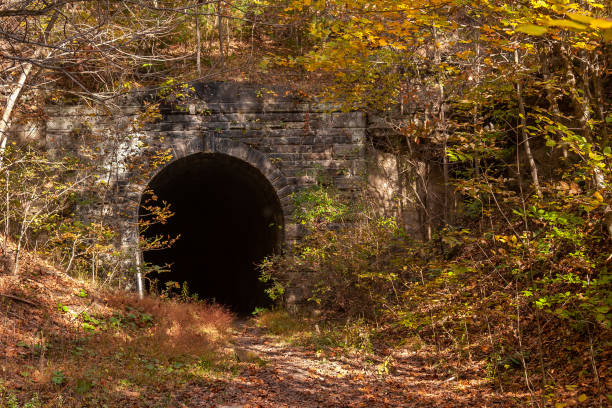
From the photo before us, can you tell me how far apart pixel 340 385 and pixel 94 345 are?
343 cm

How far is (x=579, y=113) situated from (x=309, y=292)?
20.5ft

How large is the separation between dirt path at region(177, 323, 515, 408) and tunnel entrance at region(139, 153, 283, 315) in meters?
3.66

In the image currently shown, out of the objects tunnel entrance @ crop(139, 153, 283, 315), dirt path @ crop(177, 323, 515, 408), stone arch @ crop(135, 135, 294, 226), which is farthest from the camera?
tunnel entrance @ crop(139, 153, 283, 315)

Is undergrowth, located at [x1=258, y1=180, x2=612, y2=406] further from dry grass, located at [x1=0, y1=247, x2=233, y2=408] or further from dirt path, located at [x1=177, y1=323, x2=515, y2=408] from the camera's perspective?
dry grass, located at [x1=0, y1=247, x2=233, y2=408]

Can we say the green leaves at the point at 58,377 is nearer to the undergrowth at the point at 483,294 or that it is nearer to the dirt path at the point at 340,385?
the dirt path at the point at 340,385

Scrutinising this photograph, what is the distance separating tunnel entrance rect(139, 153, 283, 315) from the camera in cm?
1112

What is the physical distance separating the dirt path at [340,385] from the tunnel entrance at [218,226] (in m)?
3.66

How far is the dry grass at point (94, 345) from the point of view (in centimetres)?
504

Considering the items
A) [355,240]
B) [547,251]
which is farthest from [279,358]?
[547,251]

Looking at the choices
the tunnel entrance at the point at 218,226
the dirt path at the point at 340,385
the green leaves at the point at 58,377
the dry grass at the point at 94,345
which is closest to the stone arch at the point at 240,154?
the tunnel entrance at the point at 218,226

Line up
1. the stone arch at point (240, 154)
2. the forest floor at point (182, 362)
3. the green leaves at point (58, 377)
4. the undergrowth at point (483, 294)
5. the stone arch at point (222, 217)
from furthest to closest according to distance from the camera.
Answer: the stone arch at point (222, 217), the stone arch at point (240, 154), the forest floor at point (182, 362), the green leaves at point (58, 377), the undergrowth at point (483, 294)

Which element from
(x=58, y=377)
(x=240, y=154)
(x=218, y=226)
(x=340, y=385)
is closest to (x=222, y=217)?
(x=218, y=226)

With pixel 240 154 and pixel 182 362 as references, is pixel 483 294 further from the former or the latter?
pixel 240 154

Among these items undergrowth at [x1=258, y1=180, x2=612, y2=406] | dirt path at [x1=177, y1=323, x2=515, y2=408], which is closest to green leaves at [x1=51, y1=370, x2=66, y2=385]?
dirt path at [x1=177, y1=323, x2=515, y2=408]
